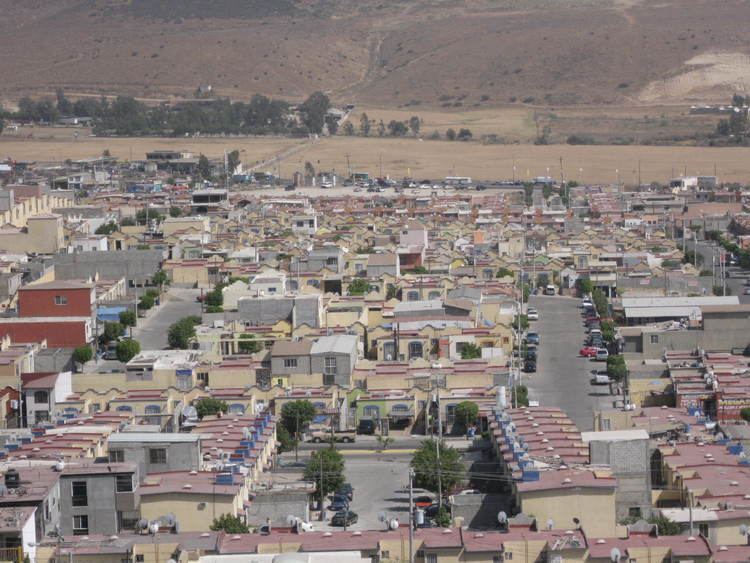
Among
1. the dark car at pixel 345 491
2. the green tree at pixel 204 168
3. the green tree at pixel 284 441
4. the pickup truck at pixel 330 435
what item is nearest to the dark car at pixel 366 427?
the pickup truck at pixel 330 435

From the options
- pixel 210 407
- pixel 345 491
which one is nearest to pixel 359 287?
pixel 210 407

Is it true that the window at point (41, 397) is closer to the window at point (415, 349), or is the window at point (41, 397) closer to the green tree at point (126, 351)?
the green tree at point (126, 351)

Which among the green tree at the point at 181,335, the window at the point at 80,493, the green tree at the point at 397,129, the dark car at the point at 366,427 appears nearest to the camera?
the window at the point at 80,493

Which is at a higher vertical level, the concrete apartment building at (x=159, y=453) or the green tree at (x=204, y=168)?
the green tree at (x=204, y=168)

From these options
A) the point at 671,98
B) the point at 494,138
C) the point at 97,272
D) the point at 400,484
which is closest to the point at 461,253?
the point at 97,272

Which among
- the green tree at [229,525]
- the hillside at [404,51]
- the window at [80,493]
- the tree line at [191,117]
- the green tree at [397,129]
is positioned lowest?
the green tree at [229,525]

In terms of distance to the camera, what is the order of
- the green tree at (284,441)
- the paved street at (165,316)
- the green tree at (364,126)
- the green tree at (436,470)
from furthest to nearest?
the green tree at (364,126) < the paved street at (165,316) < the green tree at (284,441) < the green tree at (436,470)
